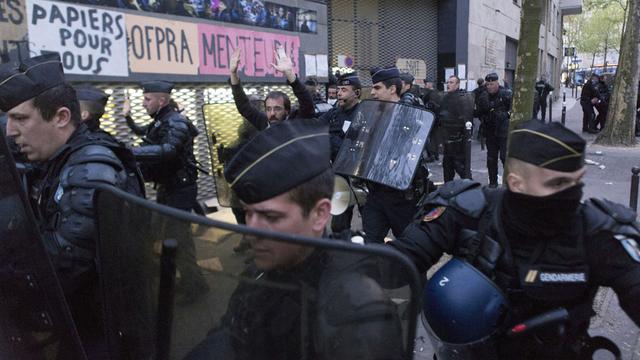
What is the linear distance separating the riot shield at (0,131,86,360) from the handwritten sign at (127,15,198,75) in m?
6.24

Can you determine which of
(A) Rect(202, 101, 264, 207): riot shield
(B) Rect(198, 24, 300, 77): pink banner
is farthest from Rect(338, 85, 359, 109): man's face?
(B) Rect(198, 24, 300, 77): pink banner

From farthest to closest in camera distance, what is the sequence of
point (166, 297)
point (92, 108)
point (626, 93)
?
point (626, 93)
point (92, 108)
point (166, 297)

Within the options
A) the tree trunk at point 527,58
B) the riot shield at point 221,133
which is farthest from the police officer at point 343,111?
the tree trunk at point 527,58

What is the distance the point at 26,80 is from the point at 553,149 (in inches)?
69.8

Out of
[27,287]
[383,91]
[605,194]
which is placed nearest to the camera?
[27,287]

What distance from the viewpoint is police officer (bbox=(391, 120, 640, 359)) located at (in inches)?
72.5

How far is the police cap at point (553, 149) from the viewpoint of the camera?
6.11 feet

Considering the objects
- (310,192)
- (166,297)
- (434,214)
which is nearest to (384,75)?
(434,214)

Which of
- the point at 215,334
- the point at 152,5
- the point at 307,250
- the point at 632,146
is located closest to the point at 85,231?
the point at 215,334

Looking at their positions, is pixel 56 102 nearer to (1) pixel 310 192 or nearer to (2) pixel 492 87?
(1) pixel 310 192

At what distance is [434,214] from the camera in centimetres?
209

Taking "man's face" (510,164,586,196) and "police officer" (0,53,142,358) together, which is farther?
"man's face" (510,164,586,196)

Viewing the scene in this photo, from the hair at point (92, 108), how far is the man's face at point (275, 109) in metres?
1.53

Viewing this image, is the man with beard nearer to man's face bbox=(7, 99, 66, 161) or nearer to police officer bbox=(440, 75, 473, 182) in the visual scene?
man's face bbox=(7, 99, 66, 161)
